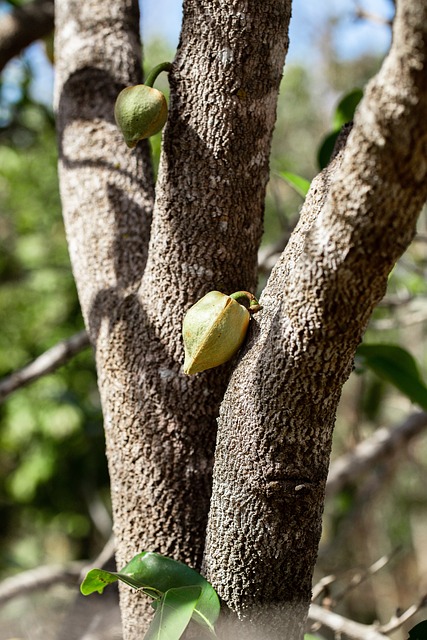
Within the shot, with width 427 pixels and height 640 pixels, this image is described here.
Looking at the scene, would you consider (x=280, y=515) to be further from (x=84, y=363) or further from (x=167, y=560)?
(x=84, y=363)

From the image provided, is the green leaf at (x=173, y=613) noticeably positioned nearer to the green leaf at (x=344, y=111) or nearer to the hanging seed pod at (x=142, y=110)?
the hanging seed pod at (x=142, y=110)

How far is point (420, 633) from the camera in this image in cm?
92

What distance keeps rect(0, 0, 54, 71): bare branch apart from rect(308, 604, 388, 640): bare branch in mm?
1681

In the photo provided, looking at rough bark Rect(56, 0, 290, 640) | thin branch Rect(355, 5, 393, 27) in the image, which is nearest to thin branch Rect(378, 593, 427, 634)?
rough bark Rect(56, 0, 290, 640)

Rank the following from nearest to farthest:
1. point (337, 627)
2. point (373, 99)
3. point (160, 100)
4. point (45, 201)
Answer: point (373, 99) < point (160, 100) < point (337, 627) < point (45, 201)

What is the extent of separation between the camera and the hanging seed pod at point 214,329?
0.82m

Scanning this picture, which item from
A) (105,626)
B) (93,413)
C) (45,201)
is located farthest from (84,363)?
(105,626)

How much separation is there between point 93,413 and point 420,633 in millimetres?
3022

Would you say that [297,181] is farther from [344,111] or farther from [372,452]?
[372,452]

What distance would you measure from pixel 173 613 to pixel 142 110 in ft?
2.05

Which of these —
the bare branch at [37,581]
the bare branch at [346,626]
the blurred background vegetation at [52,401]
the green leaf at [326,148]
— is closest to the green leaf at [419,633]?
the bare branch at [346,626]

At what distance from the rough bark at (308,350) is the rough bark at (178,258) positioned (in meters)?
0.13

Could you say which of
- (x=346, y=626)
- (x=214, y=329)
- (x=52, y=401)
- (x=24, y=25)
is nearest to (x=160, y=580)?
(x=214, y=329)

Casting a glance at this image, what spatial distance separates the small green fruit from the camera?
894 millimetres
